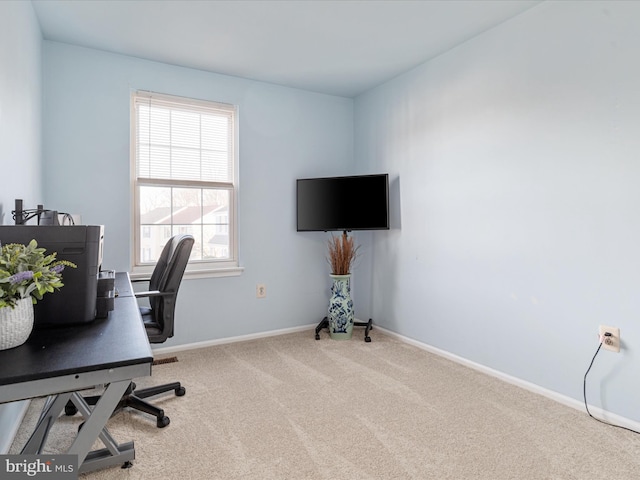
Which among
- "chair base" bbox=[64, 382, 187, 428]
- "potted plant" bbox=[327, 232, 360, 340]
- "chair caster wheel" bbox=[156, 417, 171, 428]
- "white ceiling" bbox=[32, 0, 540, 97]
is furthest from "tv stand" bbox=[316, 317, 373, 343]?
"white ceiling" bbox=[32, 0, 540, 97]

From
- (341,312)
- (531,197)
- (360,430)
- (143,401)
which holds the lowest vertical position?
(360,430)

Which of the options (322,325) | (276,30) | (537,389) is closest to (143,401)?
(322,325)

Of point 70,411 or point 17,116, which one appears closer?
point 17,116

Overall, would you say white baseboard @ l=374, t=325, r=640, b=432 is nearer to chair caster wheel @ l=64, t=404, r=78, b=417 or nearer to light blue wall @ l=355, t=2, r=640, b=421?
light blue wall @ l=355, t=2, r=640, b=421

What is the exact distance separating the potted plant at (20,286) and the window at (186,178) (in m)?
2.03

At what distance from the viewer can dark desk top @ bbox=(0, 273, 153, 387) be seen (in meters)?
0.99

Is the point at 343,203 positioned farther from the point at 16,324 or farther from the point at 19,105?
the point at 16,324

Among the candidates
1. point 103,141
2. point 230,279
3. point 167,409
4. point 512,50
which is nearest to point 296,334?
point 230,279

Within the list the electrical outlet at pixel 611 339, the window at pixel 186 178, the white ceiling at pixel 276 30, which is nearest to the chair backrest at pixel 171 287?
the window at pixel 186 178

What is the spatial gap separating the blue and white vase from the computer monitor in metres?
2.45

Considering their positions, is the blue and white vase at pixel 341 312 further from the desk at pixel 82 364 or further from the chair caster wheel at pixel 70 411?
the desk at pixel 82 364

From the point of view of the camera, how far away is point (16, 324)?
1140 millimetres

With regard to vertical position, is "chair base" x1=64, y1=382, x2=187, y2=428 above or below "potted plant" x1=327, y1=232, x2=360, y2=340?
below

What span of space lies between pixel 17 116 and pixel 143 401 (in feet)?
5.40
